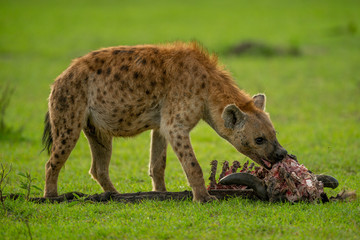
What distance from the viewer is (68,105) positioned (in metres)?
4.79

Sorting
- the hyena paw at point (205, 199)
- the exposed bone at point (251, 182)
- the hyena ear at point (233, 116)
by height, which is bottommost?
the hyena paw at point (205, 199)

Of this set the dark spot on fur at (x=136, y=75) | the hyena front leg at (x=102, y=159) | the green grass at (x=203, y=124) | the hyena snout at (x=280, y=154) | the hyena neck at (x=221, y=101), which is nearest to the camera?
the green grass at (x=203, y=124)

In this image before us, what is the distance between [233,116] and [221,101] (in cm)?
20

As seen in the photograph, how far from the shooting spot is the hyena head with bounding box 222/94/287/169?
4551mm

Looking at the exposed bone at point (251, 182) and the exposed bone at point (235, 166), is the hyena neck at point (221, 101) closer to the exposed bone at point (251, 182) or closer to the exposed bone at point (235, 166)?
the exposed bone at point (235, 166)

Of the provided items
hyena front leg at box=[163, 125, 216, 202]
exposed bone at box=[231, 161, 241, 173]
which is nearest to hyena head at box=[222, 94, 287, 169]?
exposed bone at box=[231, 161, 241, 173]

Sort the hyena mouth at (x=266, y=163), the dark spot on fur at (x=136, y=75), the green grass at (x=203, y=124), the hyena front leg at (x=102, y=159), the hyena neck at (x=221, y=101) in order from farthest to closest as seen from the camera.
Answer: the hyena front leg at (x=102, y=159) < the dark spot on fur at (x=136, y=75) < the hyena neck at (x=221, y=101) < the hyena mouth at (x=266, y=163) < the green grass at (x=203, y=124)

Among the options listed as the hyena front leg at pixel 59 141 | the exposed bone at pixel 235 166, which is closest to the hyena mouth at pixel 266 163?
the exposed bone at pixel 235 166

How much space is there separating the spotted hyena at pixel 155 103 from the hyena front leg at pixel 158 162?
33 centimetres

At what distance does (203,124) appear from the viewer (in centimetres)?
874

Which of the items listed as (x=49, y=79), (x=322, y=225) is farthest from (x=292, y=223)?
(x=49, y=79)

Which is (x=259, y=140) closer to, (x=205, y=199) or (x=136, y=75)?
(x=205, y=199)

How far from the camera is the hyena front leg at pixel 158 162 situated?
5.25m

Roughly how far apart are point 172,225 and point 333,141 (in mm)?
4059
